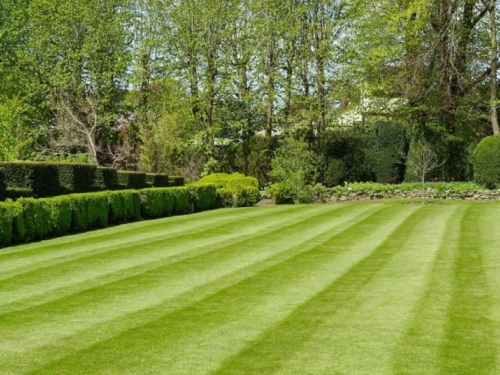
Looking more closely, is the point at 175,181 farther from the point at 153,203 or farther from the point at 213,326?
the point at 213,326

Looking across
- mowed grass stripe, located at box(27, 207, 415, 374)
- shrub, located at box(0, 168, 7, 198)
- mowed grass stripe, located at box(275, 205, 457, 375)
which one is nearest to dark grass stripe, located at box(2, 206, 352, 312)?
mowed grass stripe, located at box(27, 207, 415, 374)

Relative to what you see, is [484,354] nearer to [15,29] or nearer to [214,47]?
[214,47]

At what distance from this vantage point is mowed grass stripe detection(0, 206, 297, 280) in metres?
10.8

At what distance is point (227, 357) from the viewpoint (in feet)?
18.7

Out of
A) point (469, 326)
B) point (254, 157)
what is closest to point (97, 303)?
point (469, 326)

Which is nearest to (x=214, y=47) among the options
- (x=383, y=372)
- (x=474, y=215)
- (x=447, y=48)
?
(x=447, y=48)

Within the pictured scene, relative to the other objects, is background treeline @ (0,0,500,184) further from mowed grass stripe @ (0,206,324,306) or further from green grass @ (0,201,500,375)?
green grass @ (0,201,500,375)

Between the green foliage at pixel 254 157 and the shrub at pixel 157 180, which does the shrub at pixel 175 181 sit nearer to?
the shrub at pixel 157 180

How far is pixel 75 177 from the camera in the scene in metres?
19.1

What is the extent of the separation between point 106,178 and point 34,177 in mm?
3678

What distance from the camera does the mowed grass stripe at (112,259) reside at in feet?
29.0

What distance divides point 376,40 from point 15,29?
2169 cm

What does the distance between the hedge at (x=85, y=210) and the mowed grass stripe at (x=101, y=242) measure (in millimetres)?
609

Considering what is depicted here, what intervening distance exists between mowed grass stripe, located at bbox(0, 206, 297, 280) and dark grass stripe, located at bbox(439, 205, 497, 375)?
6534mm
